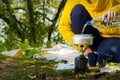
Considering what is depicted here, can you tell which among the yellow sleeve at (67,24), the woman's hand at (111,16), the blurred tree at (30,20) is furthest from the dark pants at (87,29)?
the blurred tree at (30,20)

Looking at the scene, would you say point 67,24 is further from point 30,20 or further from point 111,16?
point 30,20

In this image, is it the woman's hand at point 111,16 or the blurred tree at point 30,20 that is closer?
the woman's hand at point 111,16

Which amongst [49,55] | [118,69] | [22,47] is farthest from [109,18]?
[22,47]

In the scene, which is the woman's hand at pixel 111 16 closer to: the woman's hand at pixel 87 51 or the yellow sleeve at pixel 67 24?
the woman's hand at pixel 87 51

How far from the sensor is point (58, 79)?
101 inches

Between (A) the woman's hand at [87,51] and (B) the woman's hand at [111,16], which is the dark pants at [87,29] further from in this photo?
(B) the woman's hand at [111,16]

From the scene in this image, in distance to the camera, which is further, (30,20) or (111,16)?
(30,20)

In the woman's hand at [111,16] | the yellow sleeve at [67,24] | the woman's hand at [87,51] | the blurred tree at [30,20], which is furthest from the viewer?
the blurred tree at [30,20]

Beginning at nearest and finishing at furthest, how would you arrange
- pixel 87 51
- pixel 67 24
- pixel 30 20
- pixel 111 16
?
pixel 111 16, pixel 87 51, pixel 67 24, pixel 30 20

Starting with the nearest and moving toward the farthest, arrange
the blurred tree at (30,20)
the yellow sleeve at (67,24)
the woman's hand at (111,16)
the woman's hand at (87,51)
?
the woman's hand at (111,16) → the woman's hand at (87,51) → the yellow sleeve at (67,24) → the blurred tree at (30,20)

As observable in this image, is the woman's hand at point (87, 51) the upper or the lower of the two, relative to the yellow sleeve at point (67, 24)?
lower

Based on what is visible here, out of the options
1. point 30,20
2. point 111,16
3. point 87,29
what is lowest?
point 30,20

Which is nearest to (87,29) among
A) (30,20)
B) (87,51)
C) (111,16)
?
(87,51)

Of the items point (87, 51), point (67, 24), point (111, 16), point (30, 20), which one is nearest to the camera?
point (111, 16)
